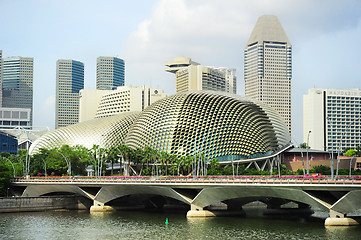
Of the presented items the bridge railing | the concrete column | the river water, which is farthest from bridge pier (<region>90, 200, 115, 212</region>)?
the concrete column

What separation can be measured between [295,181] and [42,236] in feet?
109

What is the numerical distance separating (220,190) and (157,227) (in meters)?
11.7

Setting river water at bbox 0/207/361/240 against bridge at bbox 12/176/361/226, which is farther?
bridge at bbox 12/176/361/226

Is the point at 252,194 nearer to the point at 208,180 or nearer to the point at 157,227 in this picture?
the point at 208,180

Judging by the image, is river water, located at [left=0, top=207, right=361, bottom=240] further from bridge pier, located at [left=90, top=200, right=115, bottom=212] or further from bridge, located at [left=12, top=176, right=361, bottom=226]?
bridge pier, located at [left=90, top=200, right=115, bottom=212]

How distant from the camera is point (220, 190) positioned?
81750 millimetres

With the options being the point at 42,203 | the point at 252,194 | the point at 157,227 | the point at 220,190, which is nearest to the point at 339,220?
the point at 252,194

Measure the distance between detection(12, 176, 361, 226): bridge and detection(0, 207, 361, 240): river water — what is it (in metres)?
3.10

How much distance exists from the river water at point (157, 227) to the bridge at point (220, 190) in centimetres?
310

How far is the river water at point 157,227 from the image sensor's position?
2628 inches

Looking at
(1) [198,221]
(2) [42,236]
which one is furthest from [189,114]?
(2) [42,236]

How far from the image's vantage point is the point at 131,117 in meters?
189

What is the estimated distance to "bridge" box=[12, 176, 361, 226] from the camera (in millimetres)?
70938

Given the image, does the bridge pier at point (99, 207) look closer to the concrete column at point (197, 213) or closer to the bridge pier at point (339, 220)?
the concrete column at point (197, 213)
